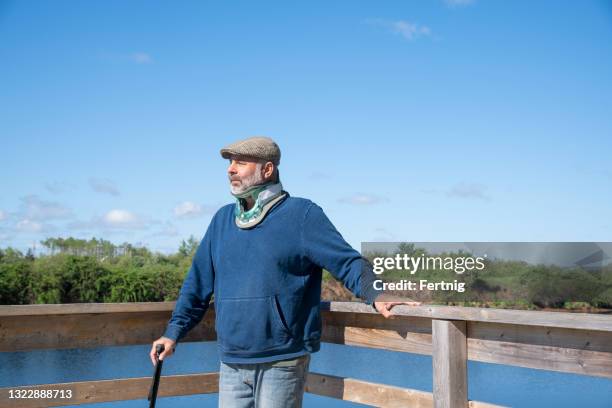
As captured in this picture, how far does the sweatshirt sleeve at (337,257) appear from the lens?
2398 millimetres

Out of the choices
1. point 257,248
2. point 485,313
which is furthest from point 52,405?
point 485,313

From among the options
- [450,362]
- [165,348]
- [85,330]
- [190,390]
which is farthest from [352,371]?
[165,348]

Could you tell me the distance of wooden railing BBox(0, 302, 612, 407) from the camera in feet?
7.80

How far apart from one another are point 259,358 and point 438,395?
72 cm

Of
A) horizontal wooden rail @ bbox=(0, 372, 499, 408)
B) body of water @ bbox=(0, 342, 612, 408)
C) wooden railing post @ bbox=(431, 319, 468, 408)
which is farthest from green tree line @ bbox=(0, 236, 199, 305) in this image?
wooden railing post @ bbox=(431, 319, 468, 408)

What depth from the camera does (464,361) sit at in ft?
8.88

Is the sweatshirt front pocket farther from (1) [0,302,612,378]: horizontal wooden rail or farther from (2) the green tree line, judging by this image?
(2) the green tree line

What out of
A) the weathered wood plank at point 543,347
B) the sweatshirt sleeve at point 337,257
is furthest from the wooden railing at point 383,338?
the sweatshirt sleeve at point 337,257

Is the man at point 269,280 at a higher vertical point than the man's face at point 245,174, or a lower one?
lower

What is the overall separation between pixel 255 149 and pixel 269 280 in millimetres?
457

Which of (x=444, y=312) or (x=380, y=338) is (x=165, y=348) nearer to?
(x=380, y=338)

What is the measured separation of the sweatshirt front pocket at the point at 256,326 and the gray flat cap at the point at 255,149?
1.62ft

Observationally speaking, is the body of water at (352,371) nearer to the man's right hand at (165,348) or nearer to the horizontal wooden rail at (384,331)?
the horizontal wooden rail at (384,331)

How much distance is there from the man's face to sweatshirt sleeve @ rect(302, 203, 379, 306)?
0.75 feet
